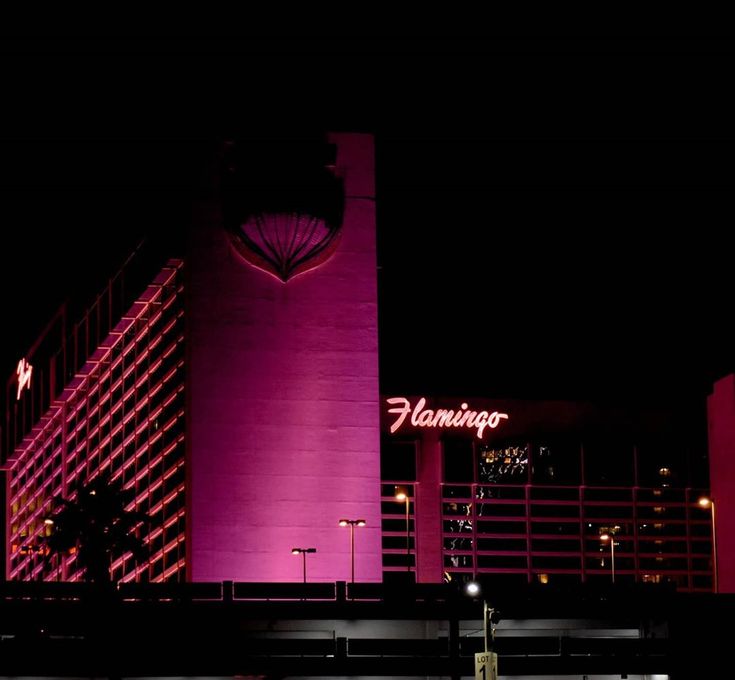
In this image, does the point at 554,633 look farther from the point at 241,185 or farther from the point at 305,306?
the point at 241,185

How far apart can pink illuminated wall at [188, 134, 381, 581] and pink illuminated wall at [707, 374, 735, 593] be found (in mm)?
24987

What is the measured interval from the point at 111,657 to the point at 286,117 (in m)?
33.2

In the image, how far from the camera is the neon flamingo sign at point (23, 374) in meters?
122

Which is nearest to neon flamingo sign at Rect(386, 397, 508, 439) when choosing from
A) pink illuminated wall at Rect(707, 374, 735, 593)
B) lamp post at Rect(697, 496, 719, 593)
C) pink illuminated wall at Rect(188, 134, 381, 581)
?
pink illuminated wall at Rect(188, 134, 381, 581)

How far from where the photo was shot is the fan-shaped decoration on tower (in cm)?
7312

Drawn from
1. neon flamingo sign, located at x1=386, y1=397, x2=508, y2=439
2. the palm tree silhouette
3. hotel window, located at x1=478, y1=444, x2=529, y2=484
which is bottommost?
the palm tree silhouette

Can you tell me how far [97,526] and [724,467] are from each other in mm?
40601

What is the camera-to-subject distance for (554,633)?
6300 centimetres

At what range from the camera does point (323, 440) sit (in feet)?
236

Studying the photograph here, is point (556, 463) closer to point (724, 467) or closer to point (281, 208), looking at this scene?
point (724, 467)

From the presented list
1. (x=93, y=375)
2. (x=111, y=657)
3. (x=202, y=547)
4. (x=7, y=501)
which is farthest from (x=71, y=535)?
(x=7, y=501)

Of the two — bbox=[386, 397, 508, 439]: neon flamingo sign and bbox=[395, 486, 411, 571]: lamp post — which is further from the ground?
bbox=[386, 397, 508, 439]: neon flamingo sign

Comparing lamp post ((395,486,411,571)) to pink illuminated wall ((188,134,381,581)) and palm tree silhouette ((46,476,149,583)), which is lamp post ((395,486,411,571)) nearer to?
pink illuminated wall ((188,134,381,581))

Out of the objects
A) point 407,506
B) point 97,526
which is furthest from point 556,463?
point 97,526
